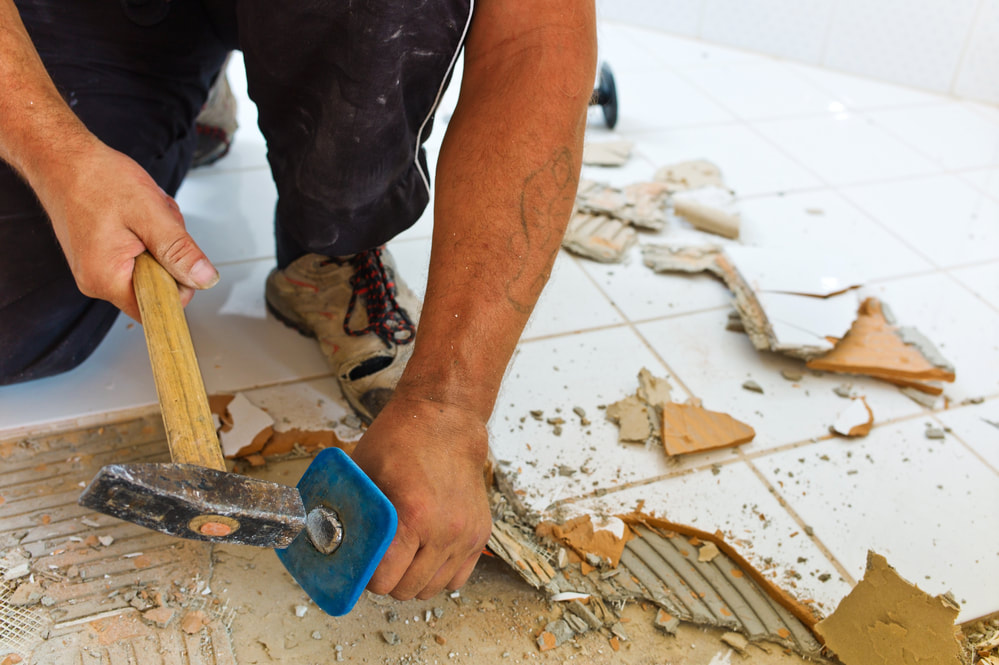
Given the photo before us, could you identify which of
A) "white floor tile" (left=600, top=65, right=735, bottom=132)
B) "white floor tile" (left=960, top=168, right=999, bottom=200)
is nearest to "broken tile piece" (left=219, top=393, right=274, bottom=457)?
"white floor tile" (left=600, top=65, right=735, bottom=132)

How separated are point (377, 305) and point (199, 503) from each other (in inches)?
28.5

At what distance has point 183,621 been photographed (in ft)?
3.51

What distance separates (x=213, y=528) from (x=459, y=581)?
0.33m

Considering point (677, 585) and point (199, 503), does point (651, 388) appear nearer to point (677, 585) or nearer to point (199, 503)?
point (677, 585)

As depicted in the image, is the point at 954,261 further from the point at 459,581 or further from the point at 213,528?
the point at 213,528

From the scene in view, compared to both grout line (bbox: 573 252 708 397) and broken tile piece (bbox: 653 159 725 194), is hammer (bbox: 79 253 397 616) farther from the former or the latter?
broken tile piece (bbox: 653 159 725 194)

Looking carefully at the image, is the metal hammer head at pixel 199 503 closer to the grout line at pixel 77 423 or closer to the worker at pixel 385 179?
the worker at pixel 385 179

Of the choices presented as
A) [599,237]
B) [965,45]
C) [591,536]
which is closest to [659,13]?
[965,45]

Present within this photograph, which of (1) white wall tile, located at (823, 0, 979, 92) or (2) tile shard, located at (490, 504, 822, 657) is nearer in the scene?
(2) tile shard, located at (490, 504, 822, 657)

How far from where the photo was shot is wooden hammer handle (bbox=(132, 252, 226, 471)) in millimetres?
902

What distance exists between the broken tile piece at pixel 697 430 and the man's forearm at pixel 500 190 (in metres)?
0.47

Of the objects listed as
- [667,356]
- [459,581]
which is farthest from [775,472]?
[459,581]

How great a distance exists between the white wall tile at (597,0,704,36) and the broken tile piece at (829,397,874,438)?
2240mm

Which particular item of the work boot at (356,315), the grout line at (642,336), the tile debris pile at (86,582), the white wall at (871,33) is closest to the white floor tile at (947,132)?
the white wall at (871,33)
